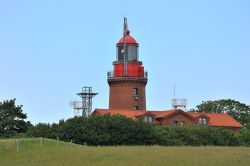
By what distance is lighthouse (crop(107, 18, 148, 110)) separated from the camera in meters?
111

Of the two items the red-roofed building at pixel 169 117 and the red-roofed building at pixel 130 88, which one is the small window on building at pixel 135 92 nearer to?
the red-roofed building at pixel 130 88

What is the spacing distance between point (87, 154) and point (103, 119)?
1542 inches

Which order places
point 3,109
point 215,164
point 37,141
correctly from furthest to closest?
point 3,109 < point 37,141 < point 215,164

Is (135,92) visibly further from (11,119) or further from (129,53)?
(11,119)

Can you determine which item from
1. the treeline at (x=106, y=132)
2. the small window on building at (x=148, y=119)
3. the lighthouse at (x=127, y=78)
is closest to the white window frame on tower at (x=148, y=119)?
the small window on building at (x=148, y=119)

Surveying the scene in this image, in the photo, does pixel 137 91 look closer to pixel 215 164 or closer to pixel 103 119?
pixel 103 119

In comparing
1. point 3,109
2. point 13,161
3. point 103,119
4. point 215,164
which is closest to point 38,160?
point 13,161

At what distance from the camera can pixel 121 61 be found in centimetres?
11138

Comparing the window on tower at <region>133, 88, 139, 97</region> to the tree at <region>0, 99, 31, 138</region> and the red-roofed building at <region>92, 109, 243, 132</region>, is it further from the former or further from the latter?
the tree at <region>0, 99, 31, 138</region>

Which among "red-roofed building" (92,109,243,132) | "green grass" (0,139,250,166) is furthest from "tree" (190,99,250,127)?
"green grass" (0,139,250,166)

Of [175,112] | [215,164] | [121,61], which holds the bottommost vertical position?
[215,164]

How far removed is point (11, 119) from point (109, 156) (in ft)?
175

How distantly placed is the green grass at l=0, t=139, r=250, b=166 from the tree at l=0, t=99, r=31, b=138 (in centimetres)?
4061

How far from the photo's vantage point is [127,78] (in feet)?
364
